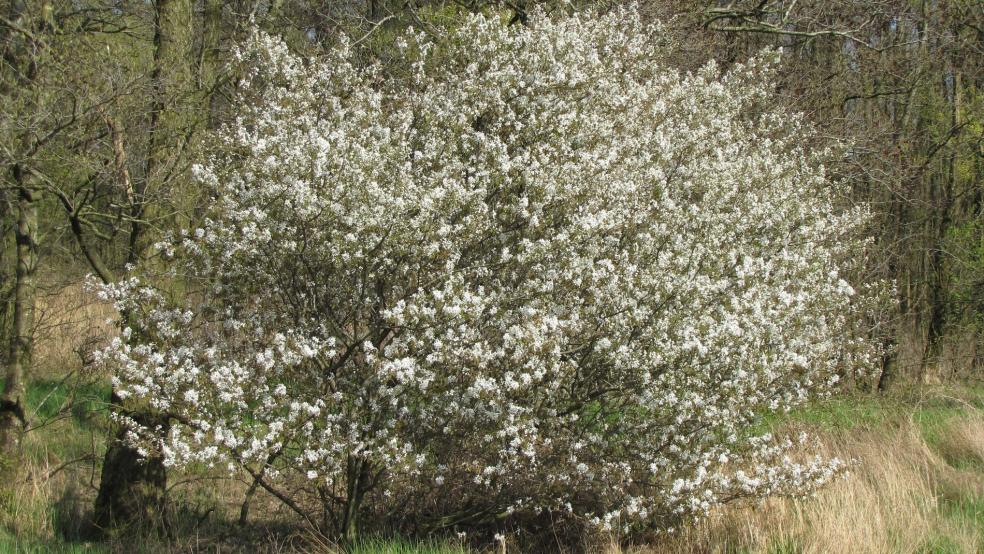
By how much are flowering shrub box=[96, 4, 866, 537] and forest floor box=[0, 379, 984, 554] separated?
0.35m

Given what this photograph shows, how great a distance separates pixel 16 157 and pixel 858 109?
1360 centimetres

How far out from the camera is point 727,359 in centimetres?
542

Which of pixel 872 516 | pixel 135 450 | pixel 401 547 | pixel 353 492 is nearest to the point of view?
pixel 401 547

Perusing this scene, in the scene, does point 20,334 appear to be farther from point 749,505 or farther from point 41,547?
point 749,505

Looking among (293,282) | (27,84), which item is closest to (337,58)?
(293,282)

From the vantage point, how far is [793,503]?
255 inches

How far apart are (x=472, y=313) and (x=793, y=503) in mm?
3341

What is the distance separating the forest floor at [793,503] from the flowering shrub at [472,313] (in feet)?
1.14

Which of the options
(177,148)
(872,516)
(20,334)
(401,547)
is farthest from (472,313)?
(20,334)

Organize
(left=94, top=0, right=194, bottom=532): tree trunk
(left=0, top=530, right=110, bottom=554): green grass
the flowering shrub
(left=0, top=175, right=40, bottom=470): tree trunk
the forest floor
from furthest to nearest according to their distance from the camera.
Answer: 1. (left=0, top=175, right=40, bottom=470): tree trunk
2. (left=94, top=0, right=194, bottom=532): tree trunk
3. (left=0, top=530, right=110, bottom=554): green grass
4. the forest floor
5. the flowering shrub

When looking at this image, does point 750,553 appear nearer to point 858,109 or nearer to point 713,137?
point 713,137

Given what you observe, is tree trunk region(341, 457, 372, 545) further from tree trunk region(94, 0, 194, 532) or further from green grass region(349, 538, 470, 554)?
tree trunk region(94, 0, 194, 532)

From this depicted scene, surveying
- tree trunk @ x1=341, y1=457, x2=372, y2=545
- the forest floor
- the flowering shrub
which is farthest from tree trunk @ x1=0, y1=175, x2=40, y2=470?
tree trunk @ x1=341, y1=457, x2=372, y2=545

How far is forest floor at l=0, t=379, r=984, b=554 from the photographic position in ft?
18.8
